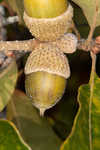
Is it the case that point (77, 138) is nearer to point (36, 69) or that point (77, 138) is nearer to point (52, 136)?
point (36, 69)

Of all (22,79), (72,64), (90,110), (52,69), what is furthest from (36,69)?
(22,79)

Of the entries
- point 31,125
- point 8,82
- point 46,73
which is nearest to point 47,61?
point 46,73

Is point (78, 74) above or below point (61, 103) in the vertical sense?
above

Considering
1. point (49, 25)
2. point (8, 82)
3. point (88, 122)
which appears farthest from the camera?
point (8, 82)

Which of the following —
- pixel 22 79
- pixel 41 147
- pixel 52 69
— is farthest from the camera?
pixel 22 79

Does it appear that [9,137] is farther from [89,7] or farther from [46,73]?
[89,7]

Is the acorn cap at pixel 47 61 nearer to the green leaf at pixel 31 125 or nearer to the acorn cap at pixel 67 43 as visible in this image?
the acorn cap at pixel 67 43

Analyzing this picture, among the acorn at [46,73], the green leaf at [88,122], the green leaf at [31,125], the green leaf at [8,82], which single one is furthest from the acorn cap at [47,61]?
the green leaf at [31,125]
